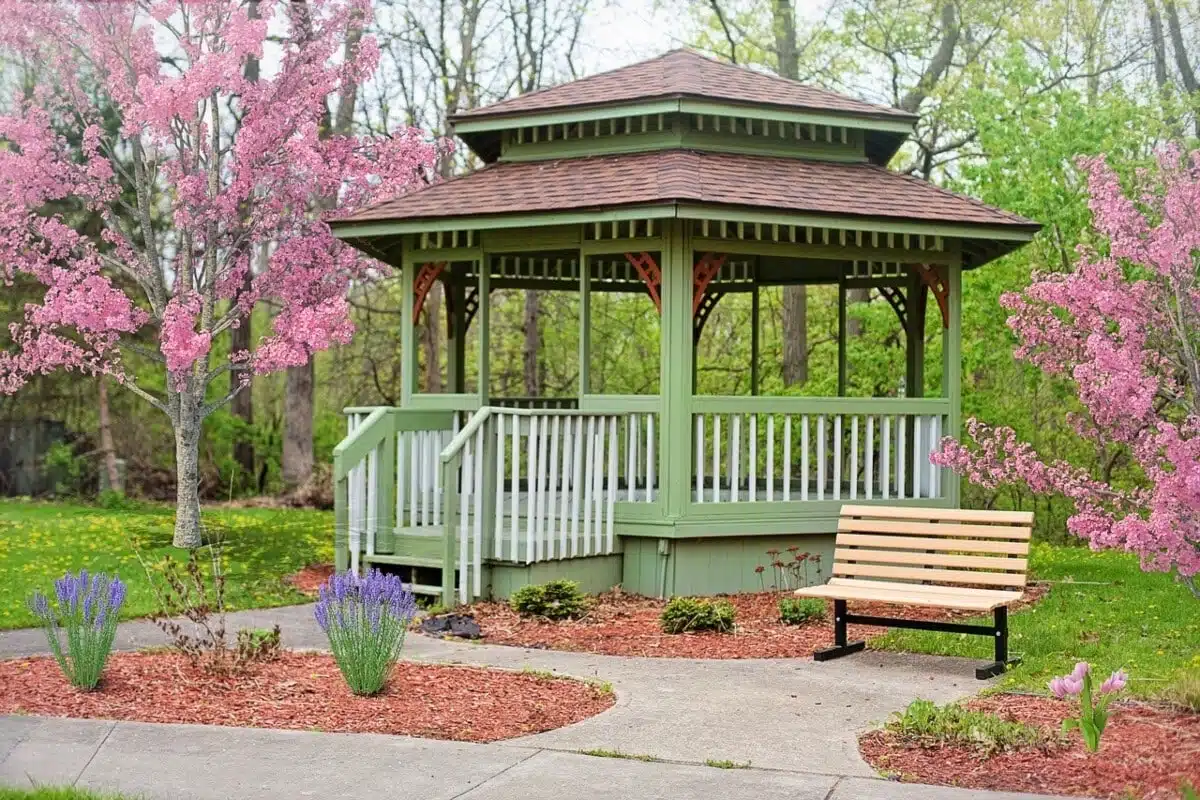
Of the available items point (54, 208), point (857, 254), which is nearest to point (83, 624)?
point (857, 254)

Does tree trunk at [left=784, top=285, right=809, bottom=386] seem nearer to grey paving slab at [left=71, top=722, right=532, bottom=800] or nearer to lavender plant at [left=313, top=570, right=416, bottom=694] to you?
lavender plant at [left=313, top=570, right=416, bottom=694]

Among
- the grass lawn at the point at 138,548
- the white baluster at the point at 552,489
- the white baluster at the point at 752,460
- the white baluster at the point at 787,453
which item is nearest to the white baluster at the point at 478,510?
the white baluster at the point at 552,489

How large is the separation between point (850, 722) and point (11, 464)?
757 inches

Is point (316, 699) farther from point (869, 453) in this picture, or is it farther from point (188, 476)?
point (188, 476)

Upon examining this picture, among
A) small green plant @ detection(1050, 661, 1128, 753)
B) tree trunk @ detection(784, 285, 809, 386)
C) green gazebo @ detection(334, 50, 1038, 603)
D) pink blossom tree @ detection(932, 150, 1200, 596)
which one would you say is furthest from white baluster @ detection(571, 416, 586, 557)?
tree trunk @ detection(784, 285, 809, 386)

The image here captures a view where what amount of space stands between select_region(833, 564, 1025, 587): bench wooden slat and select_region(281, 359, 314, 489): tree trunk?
49.8 feet

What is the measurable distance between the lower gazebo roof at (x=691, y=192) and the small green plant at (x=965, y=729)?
5.31 metres

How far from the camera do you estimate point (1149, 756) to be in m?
5.75

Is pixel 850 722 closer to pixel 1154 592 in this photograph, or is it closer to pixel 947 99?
pixel 1154 592

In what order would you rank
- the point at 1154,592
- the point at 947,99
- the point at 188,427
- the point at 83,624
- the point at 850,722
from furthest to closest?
the point at 947,99
the point at 188,427
the point at 1154,592
the point at 83,624
the point at 850,722

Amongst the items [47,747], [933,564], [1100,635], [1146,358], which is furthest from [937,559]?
[47,747]

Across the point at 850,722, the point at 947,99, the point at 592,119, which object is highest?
the point at 947,99

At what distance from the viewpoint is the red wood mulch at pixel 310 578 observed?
39.3 ft

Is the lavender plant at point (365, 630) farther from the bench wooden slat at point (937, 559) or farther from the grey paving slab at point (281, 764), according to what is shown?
the bench wooden slat at point (937, 559)
